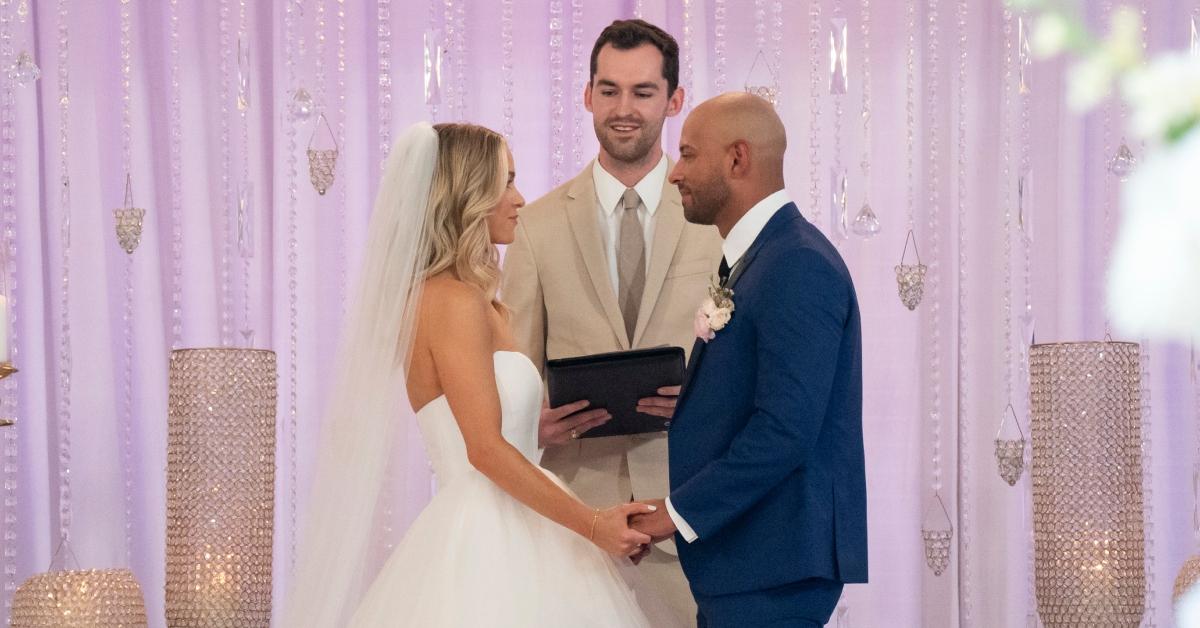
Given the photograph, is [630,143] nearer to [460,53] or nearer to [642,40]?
[642,40]

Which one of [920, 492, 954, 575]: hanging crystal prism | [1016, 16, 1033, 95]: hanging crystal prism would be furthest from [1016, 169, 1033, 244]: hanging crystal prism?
[920, 492, 954, 575]: hanging crystal prism

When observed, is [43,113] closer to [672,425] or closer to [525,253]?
[525,253]

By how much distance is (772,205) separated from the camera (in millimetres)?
→ 2156

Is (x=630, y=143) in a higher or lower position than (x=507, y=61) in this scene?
lower

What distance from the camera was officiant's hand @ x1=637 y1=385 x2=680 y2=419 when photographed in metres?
2.49

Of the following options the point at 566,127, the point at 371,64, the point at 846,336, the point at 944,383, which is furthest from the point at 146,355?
the point at 846,336

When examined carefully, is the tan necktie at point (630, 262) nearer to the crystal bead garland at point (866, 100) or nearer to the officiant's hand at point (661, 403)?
the officiant's hand at point (661, 403)

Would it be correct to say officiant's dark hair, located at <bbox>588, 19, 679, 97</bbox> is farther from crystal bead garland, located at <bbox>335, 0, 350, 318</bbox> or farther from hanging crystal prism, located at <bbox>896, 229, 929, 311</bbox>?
crystal bead garland, located at <bbox>335, 0, 350, 318</bbox>

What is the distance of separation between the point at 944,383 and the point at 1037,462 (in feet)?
2.39

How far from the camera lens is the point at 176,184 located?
4.12m

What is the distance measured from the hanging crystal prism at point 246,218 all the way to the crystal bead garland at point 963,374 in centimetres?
213

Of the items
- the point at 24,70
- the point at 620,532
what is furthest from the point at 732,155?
the point at 24,70

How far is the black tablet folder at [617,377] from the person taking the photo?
2.46 metres

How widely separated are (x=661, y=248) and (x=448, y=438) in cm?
67
